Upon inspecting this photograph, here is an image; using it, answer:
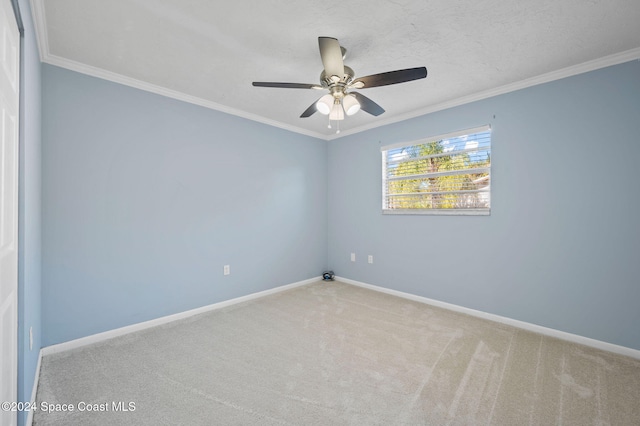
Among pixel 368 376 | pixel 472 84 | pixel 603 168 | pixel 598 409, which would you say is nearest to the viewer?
pixel 598 409

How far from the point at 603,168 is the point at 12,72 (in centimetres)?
398

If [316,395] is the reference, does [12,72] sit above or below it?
above

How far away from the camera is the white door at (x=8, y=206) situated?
3.49 feet

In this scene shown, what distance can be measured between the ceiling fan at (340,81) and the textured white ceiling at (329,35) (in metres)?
0.24

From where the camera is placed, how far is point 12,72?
1.24 metres

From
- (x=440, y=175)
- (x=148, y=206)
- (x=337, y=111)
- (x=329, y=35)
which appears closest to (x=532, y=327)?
(x=440, y=175)

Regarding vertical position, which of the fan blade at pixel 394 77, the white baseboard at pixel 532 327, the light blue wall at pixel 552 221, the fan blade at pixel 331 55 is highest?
the fan blade at pixel 331 55

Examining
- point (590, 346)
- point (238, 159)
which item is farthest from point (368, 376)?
point (238, 159)

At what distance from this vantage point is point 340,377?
1.96m

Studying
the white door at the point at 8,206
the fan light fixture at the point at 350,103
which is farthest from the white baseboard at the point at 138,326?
the fan light fixture at the point at 350,103

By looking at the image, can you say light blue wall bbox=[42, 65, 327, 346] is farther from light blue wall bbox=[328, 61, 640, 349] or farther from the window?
light blue wall bbox=[328, 61, 640, 349]

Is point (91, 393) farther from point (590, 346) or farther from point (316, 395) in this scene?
point (590, 346)

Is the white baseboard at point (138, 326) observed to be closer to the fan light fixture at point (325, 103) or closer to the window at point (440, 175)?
the window at point (440, 175)

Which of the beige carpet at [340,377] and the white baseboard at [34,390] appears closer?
the white baseboard at [34,390]
